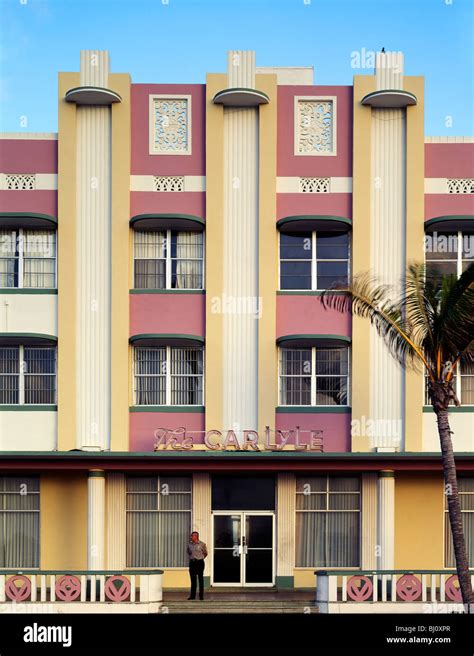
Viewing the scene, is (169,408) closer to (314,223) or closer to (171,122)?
(314,223)

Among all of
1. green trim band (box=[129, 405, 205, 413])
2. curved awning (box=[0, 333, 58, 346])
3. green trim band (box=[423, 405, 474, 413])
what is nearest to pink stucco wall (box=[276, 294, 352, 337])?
green trim band (box=[423, 405, 474, 413])

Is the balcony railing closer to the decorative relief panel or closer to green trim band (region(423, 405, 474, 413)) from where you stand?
green trim band (region(423, 405, 474, 413))

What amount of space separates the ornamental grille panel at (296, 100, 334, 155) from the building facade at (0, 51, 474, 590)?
0.14ft

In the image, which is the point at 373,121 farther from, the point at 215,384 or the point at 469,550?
the point at 469,550

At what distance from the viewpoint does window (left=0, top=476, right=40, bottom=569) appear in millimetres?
24234

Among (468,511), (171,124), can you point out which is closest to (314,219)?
(171,124)

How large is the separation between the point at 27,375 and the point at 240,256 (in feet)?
23.0

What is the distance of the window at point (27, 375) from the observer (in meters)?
24.8

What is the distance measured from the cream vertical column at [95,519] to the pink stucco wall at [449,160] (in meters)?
12.8

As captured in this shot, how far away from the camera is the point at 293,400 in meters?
24.8

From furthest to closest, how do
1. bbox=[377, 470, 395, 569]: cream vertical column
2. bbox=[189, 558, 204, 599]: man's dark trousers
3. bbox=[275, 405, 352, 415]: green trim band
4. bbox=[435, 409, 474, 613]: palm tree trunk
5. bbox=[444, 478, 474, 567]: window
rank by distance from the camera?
bbox=[275, 405, 352, 415]: green trim band → bbox=[444, 478, 474, 567]: window → bbox=[377, 470, 395, 569]: cream vertical column → bbox=[189, 558, 204, 599]: man's dark trousers → bbox=[435, 409, 474, 613]: palm tree trunk
